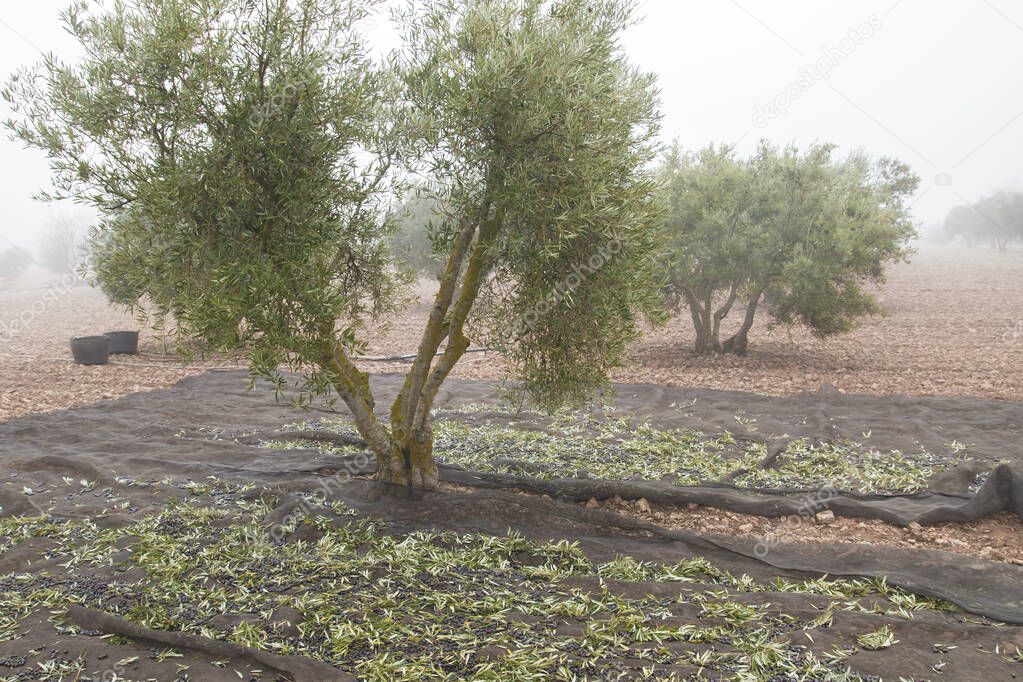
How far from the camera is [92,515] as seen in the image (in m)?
A: 7.98

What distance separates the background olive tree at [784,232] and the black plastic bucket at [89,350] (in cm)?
1458

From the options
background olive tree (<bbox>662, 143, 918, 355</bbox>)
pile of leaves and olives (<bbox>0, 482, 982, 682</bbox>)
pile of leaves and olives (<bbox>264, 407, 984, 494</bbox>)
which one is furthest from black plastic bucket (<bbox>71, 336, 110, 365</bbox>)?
background olive tree (<bbox>662, 143, 918, 355</bbox>)

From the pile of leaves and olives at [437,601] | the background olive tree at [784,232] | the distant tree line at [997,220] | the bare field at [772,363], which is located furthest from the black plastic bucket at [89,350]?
the distant tree line at [997,220]

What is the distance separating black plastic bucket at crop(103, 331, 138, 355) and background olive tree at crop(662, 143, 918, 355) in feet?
48.3

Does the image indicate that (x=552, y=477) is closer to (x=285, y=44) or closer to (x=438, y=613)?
(x=438, y=613)

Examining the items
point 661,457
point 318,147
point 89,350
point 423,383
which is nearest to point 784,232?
point 661,457

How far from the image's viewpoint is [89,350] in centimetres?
1812

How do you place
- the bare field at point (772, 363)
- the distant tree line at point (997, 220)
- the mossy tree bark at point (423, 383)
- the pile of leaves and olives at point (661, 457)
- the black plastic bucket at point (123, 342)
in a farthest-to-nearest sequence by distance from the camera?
1. the distant tree line at point (997, 220)
2. the black plastic bucket at point (123, 342)
3. the bare field at point (772, 363)
4. the pile of leaves and olives at point (661, 457)
5. the mossy tree bark at point (423, 383)

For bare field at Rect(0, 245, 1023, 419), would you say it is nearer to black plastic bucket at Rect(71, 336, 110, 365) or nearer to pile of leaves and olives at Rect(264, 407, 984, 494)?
black plastic bucket at Rect(71, 336, 110, 365)

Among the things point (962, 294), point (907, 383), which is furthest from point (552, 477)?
point (962, 294)

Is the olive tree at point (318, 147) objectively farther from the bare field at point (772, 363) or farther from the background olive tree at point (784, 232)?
the background olive tree at point (784, 232)

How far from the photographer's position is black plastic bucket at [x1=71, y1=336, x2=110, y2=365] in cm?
1811

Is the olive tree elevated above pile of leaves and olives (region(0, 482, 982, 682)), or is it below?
above

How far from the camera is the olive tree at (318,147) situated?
622 cm
